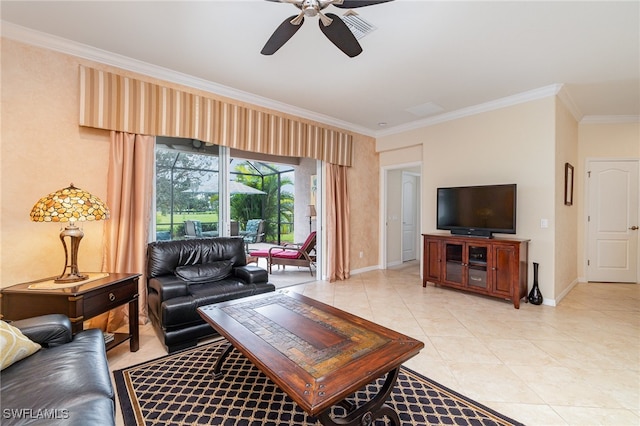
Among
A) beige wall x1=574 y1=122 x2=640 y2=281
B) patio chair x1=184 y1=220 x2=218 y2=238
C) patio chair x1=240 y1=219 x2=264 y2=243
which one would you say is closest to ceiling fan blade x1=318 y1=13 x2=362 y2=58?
patio chair x1=184 y1=220 x2=218 y2=238

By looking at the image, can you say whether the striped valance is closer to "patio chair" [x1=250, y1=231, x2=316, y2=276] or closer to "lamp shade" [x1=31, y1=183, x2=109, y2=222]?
"lamp shade" [x1=31, y1=183, x2=109, y2=222]

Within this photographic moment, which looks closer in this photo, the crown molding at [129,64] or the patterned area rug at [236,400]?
the patterned area rug at [236,400]

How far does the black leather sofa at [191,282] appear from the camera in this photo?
2512mm

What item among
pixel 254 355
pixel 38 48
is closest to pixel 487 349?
pixel 254 355

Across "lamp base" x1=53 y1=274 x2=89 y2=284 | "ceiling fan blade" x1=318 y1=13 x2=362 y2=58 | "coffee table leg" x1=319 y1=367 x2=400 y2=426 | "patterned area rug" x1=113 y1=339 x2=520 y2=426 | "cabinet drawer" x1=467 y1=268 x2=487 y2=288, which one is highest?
"ceiling fan blade" x1=318 y1=13 x2=362 y2=58

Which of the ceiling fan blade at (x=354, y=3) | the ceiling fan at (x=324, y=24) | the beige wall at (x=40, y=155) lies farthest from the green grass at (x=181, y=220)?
the ceiling fan blade at (x=354, y=3)

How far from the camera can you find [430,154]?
16.4 ft

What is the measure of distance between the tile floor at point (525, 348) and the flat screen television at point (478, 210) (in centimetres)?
102

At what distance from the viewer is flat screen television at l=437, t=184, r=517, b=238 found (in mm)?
3834

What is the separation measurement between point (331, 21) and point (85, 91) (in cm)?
260

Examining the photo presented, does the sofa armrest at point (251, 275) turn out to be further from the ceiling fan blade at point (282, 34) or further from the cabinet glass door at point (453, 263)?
the cabinet glass door at point (453, 263)

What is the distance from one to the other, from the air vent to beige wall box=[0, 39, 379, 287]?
8.23ft

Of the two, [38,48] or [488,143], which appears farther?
[488,143]

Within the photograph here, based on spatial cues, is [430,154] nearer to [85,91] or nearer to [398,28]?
[398,28]
